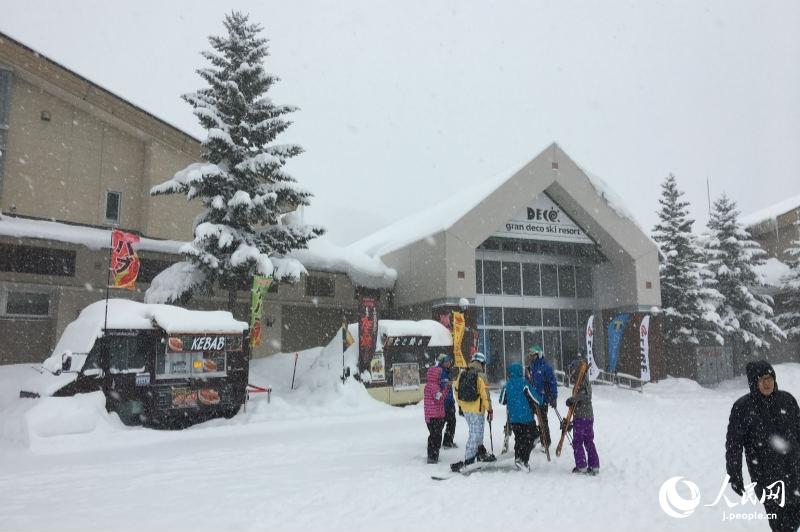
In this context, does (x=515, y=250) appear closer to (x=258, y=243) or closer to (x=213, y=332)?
(x=258, y=243)

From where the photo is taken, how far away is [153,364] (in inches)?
466

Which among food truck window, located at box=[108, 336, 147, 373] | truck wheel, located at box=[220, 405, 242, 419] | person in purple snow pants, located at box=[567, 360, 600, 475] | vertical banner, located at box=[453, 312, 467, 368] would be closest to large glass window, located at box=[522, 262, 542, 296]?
vertical banner, located at box=[453, 312, 467, 368]

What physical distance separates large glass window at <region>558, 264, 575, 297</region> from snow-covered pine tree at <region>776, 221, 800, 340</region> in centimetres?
1109

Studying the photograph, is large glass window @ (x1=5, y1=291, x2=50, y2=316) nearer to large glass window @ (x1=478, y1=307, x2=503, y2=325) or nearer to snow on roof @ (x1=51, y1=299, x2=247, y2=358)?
snow on roof @ (x1=51, y1=299, x2=247, y2=358)

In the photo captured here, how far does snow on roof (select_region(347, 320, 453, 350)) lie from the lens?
1628cm

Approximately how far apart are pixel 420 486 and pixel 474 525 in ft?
5.30

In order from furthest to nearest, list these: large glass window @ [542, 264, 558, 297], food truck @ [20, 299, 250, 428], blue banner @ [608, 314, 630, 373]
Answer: large glass window @ [542, 264, 558, 297]
blue banner @ [608, 314, 630, 373]
food truck @ [20, 299, 250, 428]

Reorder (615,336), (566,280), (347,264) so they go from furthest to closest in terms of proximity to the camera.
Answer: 1. (566,280)
2. (347,264)
3. (615,336)

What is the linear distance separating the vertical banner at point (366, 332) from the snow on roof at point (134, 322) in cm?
374

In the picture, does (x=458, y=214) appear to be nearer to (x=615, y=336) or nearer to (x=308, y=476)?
(x=615, y=336)

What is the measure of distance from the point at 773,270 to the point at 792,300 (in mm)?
3166

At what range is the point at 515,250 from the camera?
2520 cm

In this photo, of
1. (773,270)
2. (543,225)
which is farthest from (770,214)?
(543,225)

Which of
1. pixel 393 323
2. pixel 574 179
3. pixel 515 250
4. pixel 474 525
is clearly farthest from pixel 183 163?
pixel 474 525
